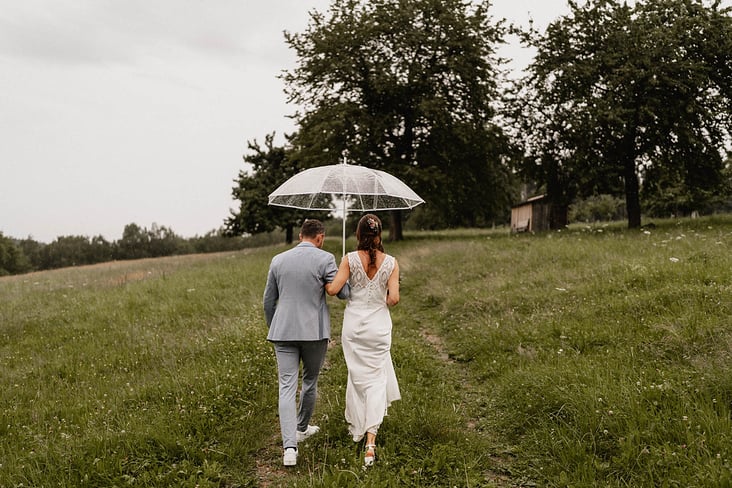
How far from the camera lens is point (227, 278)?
15.3 m

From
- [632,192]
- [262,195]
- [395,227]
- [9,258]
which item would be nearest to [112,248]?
[9,258]

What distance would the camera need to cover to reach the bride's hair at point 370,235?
196 inches

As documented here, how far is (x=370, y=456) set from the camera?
4719 millimetres

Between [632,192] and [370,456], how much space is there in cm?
2223

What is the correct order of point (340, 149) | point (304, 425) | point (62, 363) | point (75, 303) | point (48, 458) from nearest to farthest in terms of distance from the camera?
point (48, 458), point (304, 425), point (62, 363), point (75, 303), point (340, 149)

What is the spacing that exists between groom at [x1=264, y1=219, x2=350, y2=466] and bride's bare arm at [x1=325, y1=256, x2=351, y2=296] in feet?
0.21

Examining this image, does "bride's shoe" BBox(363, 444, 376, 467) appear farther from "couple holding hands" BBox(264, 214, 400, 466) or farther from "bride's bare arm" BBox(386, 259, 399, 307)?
"bride's bare arm" BBox(386, 259, 399, 307)

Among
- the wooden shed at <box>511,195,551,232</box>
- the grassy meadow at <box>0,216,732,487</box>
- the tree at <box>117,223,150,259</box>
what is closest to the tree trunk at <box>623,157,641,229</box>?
the wooden shed at <box>511,195,551,232</box>

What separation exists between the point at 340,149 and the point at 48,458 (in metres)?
21.0

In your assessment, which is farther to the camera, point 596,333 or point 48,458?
point 596,333

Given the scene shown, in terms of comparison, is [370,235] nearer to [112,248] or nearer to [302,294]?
[302,294]

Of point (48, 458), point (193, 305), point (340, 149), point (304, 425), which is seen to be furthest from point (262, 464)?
point (340, 149)

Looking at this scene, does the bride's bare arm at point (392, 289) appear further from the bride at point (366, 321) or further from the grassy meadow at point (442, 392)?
the grassy meadow at point (442, 392)

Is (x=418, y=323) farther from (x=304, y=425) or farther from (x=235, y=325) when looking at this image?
(x=304, y=425)
